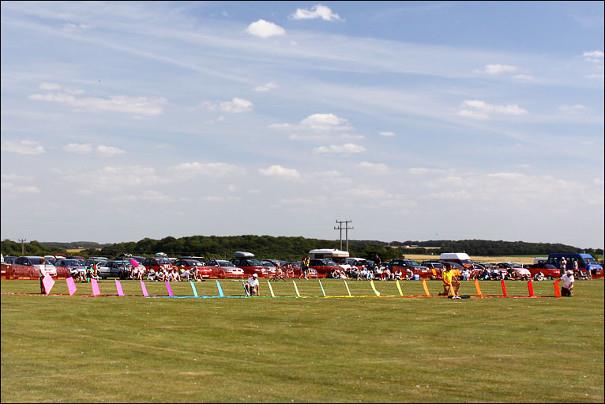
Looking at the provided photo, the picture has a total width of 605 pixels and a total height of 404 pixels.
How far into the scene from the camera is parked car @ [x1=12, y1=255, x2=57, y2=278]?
3700 cm

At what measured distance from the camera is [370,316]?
99.2 ft

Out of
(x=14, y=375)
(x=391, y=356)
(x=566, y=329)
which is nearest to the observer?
(x=14, y=375)

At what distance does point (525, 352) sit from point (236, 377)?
27.9 feet

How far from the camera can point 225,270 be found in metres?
64.7

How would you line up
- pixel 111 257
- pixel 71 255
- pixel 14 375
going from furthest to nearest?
pixel 111 257, pixel 71 255, pixel 14 375

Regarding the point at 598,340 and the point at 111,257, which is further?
the point at 111,257

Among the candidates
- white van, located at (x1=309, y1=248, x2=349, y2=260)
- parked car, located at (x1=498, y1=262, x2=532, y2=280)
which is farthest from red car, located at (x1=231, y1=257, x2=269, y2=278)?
parked car, located at (x1=498, y1=262, x2=532, y2=280)

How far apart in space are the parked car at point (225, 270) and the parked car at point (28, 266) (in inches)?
646

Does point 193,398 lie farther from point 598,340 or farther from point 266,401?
point 598,340

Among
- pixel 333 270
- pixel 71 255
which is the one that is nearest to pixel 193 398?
pixel 71 255

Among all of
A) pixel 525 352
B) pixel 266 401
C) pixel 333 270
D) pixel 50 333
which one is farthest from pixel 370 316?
pixel 333 270

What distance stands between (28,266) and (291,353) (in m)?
23.8

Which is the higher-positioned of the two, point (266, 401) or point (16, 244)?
point (16, 244)

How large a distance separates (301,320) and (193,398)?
502 inches
